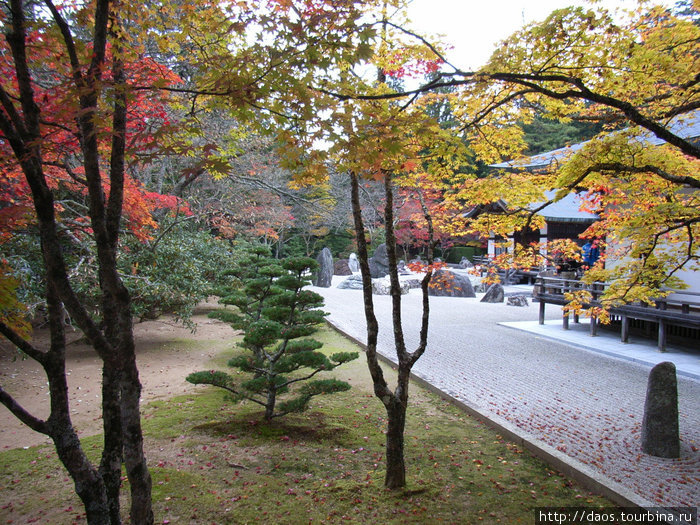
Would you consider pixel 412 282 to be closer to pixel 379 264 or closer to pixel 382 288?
pixel 382 288

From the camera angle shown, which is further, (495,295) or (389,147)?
(495,295)

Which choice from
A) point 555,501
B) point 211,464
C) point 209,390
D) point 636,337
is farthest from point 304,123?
point 636,337

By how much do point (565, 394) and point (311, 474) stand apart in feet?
13.9

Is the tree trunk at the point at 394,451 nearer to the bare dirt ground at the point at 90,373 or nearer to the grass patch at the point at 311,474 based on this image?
the grass patch at the point at 311,474

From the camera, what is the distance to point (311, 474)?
3.86 meters

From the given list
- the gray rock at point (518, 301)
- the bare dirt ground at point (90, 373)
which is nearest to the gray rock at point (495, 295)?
the gray rock at point (518, 301)

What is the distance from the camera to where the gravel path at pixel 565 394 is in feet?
13.2

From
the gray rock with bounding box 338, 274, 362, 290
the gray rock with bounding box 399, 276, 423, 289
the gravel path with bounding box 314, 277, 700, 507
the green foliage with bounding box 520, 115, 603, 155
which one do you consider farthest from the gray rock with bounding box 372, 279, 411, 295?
the green foliage with bounding box 520, 115, 603, 155

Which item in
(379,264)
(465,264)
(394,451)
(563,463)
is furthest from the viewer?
(465,264)

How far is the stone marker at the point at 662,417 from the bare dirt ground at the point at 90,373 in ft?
19.4

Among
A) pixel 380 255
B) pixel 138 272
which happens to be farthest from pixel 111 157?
pixel 380 255

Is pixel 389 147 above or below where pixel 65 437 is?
above

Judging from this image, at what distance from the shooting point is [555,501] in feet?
11.4

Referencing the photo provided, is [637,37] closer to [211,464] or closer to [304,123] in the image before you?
[304,123]
